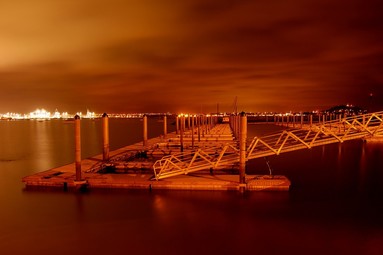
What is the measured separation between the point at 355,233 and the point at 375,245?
3.39ft

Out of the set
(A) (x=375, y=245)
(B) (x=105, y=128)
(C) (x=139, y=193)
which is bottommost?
(A) (x=375, y=245)

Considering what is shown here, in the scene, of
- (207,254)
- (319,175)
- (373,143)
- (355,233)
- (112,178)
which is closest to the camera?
(207,254)

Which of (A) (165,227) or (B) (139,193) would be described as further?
(B) (139,193)

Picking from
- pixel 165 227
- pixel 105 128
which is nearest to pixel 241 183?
pixel 165 227

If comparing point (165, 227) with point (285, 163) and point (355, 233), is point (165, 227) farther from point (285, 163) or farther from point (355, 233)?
point (285, 163)

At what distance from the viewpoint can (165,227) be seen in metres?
12.3

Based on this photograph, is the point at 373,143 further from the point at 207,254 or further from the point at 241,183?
the point at 207,254

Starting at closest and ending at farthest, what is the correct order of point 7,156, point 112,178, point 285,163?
point 112,178 < point 285,163 < point 7,156

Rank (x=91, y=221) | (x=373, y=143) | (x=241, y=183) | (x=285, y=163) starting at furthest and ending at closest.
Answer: (x=373, y=143) → (x=285, y=163) → (x=241, y=183) → (x=91, y=221)

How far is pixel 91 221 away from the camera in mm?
12891

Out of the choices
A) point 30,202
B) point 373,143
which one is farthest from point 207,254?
point 373,143

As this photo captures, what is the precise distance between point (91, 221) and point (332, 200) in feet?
35.0

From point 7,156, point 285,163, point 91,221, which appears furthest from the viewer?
point 7,156

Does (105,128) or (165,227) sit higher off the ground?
(105,128)
